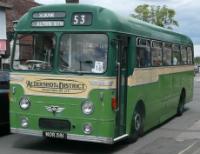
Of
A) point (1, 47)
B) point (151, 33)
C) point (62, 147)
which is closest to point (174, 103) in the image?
point (151, 33)

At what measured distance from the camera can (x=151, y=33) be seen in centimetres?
1381

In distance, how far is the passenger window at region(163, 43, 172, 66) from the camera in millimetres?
15380

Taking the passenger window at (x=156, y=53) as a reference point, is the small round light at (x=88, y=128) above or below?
below

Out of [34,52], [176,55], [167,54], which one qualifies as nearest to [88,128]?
[34,52]

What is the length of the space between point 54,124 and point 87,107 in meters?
0.82

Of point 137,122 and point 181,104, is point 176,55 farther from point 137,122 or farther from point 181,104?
point 137,122

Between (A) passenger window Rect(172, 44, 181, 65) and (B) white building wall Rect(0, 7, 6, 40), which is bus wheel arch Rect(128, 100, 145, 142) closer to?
(A) passenger window Rect(172, 44, 181, 65)

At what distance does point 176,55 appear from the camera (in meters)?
17.3

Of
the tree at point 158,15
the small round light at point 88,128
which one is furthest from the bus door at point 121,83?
the tree at point 158,15

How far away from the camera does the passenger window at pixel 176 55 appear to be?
1669cm

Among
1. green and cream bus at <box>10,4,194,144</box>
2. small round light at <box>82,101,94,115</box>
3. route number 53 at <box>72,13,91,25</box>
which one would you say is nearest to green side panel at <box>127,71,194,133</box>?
green and cream bus at <box>10,4,194,144</box>

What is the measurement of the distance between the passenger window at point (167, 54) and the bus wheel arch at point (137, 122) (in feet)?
9.00

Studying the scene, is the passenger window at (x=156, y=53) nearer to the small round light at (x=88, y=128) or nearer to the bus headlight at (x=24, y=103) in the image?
the small round light at (x=88, y=128)

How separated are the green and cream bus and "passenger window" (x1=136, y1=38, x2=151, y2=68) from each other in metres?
0.17
